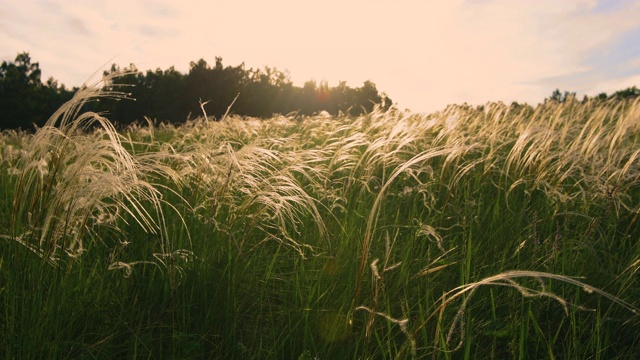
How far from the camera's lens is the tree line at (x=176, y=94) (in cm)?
4419

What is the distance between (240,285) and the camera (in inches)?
77.6

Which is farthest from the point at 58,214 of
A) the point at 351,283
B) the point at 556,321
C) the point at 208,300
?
the point at 556,321

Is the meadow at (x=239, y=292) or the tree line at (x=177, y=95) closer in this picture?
the meadow at (x=239, y=292)

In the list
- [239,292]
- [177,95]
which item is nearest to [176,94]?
[177,95]

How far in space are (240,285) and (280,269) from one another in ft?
1.30

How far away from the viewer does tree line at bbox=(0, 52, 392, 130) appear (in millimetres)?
44188

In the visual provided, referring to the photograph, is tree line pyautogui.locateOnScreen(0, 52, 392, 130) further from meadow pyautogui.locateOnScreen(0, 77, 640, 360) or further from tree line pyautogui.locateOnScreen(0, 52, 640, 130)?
meadow pyautogui.locateOnScreen(0, 77, 640, 360)

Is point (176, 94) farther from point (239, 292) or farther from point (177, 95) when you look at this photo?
point (239, 292)

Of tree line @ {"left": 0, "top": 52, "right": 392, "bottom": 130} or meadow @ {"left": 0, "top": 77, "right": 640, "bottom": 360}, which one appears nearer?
meadow @ {"left": 0, "top": 77, "right": 640, "bottom": 360}

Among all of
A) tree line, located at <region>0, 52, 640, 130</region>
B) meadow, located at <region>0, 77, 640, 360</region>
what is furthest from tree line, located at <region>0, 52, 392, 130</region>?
meadow, located at <region>0, 77, 640, 360</region>

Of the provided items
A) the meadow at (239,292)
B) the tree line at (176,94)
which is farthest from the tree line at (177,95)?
the meadow at (239,292)

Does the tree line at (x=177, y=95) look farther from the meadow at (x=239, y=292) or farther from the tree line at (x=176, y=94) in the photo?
the meadow at (x=239, y=292)

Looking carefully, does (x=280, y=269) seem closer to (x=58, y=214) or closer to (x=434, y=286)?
(x=434, y=286)

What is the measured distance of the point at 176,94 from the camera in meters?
48.3
